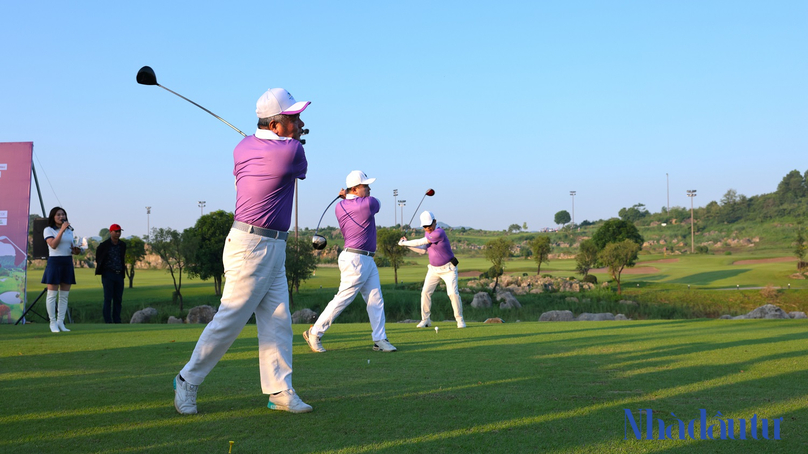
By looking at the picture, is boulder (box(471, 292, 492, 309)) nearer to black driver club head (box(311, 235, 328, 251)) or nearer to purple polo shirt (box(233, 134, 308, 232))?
black driver club head (box(311, 235, 328, 251))

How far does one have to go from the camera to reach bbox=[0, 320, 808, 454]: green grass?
3.64 meters

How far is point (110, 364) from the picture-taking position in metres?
6.76

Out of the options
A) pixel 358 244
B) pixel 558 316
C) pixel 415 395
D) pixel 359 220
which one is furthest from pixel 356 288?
pixel 558 316

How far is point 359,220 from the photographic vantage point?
8680 mm

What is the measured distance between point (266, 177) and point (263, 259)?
0.64 meters

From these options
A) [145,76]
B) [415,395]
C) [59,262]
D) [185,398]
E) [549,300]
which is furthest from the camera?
[549,300]

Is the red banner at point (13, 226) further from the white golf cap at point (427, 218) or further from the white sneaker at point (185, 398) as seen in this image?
the white sneaker at point (185, 398)

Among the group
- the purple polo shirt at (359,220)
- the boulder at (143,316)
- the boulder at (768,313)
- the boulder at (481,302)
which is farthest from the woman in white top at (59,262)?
the boulder at (481,302)

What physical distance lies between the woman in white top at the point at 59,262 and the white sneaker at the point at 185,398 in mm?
8349

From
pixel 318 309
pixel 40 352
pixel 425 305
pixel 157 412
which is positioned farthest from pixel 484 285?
pixel 157 412

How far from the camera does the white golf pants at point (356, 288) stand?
8.37 meters

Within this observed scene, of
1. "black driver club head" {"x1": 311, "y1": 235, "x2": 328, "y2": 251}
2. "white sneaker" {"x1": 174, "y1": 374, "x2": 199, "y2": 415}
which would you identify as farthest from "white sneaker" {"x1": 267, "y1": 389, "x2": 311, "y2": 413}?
"black driver club head" {"x1": 311, "y1": 235, "x2": 328, "y2": 251}

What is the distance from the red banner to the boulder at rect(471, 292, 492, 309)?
72.0 ft

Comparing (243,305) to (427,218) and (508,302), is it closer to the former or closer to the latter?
(427,218)
